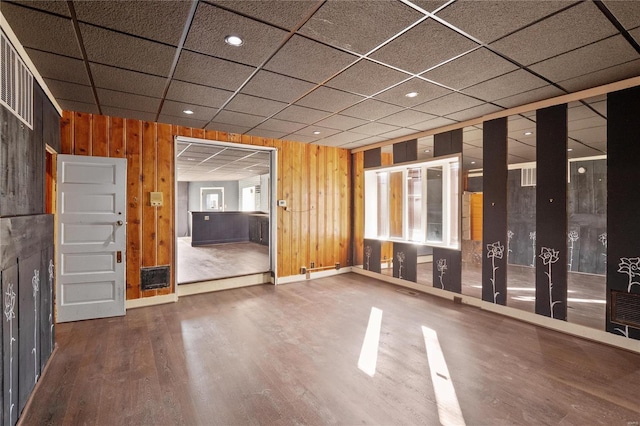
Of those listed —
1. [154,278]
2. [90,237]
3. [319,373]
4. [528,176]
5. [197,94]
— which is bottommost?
[319,373]

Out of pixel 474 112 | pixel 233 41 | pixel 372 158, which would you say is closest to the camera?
pixel 233 41

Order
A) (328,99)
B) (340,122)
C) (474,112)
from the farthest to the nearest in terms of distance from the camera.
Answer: (340,122)
(474,112)
(328,99)

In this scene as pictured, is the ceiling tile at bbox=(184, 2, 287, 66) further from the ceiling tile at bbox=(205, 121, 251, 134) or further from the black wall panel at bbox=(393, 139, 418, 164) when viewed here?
the black wall panel at bbox=(393, 139, 418, 164)

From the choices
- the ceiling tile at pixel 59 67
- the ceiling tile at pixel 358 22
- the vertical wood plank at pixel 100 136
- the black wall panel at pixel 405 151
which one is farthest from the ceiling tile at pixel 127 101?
the black wall panel at pixel 405 151

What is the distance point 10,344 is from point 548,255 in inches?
204

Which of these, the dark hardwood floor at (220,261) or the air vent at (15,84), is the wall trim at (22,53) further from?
the dark hardwood floor at (220,261)

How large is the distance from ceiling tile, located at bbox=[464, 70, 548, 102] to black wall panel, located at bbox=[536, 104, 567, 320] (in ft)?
2.24

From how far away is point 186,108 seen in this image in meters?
4.01

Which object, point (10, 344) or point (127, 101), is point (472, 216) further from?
point (10, 344)

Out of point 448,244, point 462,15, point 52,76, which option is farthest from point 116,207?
point 448,244

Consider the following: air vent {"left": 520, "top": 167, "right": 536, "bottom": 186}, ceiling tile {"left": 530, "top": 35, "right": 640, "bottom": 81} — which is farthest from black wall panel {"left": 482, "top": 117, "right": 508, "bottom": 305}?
air vent {"left": 520, "top": 167, "right": 536, "bottom": 186}

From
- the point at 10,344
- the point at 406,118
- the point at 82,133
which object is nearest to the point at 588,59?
the point at 406,118

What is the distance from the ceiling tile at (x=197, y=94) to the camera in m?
3.31

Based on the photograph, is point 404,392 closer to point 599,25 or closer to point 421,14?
point 421,14
